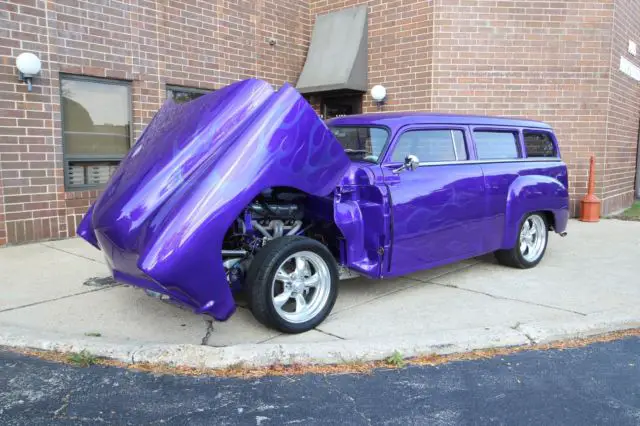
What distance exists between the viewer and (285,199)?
470 centimetres

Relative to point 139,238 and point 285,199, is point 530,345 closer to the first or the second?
point 285,199

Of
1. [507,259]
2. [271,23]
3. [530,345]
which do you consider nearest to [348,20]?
[271,23]

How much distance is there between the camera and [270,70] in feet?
35.8

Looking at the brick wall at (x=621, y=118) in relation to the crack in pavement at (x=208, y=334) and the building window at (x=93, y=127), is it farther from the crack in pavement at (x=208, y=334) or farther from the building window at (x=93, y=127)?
the crack in pavement at (x=208, y=334)

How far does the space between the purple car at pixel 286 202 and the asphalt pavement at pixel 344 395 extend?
663 mm

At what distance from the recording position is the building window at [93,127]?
25.7 feet

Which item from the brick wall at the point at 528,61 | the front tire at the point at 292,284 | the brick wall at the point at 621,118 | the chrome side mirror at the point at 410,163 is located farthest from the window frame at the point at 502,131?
the brick wall at the point at 621,118

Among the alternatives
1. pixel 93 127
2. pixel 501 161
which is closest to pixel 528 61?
pixel 501 161

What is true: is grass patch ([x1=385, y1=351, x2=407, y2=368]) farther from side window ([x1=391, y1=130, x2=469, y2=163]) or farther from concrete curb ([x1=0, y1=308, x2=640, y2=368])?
side window ([x1=391, y1=130, x2=469, y2=163])

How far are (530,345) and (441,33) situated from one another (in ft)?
24.9

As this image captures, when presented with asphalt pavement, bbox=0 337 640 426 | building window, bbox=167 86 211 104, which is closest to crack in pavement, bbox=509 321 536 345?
asphalt pavement, bbox=0 337 640 426

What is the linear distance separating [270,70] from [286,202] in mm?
6852

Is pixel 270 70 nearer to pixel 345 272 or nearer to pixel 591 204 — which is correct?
pixel 591 204

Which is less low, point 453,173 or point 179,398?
point 453,173
